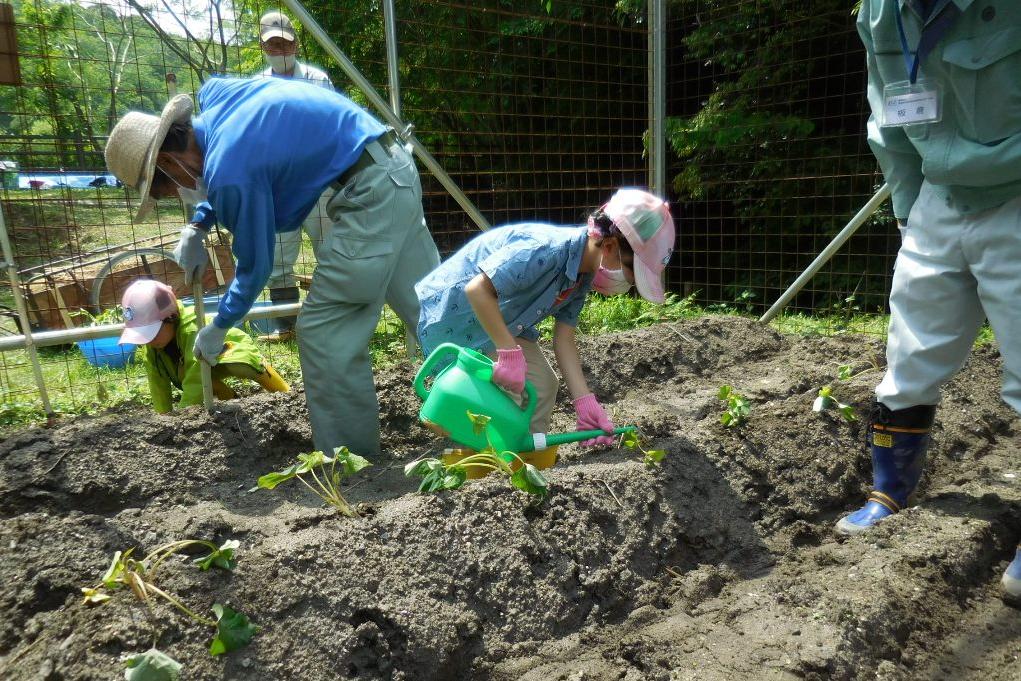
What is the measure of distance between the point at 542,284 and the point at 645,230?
445 millimetres

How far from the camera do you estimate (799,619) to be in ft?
6.61

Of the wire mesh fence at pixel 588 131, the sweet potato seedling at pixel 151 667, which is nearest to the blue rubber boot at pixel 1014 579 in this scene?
the sweet potato seedling at pixel 151 667

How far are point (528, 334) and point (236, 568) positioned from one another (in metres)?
1.42

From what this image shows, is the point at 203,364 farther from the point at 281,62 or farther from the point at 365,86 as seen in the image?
the point at 281,62

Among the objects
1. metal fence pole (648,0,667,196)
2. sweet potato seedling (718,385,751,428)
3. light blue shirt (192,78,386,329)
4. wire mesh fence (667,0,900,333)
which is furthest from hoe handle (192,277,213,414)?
wire mesh fence (667,0,900,333)

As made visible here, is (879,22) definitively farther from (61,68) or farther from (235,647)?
(61,68)

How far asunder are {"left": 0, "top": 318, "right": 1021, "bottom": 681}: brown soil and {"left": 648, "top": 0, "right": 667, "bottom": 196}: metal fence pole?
133 inches

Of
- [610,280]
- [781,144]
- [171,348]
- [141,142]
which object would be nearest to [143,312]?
[171,348]

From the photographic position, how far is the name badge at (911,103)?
2.19 meters

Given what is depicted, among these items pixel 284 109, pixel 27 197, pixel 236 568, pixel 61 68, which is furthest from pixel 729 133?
pixel 61 68

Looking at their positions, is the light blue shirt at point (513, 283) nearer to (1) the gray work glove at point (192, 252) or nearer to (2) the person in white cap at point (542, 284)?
(2) the person in white cap at point (542, 284)

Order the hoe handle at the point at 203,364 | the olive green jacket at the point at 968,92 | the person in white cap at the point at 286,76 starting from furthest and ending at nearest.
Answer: the person in white cap at the point at 286,76 → the hoe handle at the point at 203,364 → the olive green jacket at the point at 968,92

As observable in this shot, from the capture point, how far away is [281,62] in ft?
15.6

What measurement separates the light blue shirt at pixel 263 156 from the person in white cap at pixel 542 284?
22.7 inches
